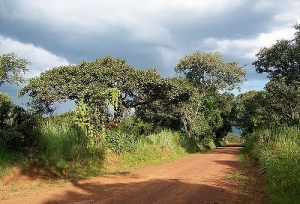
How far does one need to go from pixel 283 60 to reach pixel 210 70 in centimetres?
1376

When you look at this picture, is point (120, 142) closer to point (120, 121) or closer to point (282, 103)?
point (120, 121)

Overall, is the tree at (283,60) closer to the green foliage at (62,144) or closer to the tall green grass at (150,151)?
the tall green grass at (150,151)

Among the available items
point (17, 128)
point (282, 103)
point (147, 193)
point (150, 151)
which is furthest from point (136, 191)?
point (282, 103)

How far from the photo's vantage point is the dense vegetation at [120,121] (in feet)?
34.6

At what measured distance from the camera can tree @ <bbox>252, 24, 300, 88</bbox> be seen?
22.4 meters

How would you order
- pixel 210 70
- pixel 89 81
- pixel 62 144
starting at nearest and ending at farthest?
1. pixel 62 144
2. pixel 89 81
3. pixel 210 70

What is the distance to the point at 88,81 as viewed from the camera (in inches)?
667

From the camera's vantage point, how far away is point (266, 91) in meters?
23.4

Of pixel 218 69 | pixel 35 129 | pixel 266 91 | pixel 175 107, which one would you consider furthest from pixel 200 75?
pixel 35 129

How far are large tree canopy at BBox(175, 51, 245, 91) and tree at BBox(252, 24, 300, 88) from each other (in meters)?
10.4

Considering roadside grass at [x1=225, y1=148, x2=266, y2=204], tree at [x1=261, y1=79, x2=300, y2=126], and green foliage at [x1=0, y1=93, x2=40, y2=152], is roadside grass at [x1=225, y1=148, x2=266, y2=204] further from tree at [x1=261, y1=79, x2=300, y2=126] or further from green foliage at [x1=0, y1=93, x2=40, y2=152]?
tree at [x1=261, y1=79, x2=300, y2=126]

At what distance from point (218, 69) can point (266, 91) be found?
1336cm

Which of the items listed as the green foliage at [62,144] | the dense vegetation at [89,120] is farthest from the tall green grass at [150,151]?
the green foliage at [62,144]

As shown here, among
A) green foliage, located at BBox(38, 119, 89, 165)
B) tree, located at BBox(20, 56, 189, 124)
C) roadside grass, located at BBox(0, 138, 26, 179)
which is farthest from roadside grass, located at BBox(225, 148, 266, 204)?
tree, located at BBox(20, 56, 189, 124)
